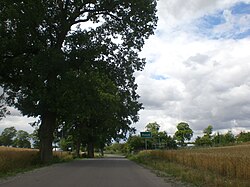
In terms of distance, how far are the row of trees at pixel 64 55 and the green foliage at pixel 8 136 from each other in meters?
125

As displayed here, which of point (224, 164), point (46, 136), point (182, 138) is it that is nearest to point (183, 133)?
point (182, 138)

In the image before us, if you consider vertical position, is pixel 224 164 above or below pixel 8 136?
below

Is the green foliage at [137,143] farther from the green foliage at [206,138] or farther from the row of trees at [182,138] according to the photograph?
the green foliage at [206,138]

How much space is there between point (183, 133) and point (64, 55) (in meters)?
119

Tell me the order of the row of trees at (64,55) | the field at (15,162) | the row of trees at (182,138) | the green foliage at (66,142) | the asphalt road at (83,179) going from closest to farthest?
the asphalt road at (83,179)
the field at (15,162)
the row of trees at (64,55)
the green foliage at (66,142)
the row of trees at (182,138)

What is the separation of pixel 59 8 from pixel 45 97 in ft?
27.2

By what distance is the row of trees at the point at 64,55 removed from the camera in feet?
93.0

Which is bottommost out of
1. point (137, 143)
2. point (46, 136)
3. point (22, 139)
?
point (46, 136)

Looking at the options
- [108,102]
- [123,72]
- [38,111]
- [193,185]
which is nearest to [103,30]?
[123,72]

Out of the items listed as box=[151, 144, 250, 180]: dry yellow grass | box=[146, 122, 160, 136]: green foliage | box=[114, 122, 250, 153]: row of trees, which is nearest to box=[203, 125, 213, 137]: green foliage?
box=[114, 122, 250, 153]: row of trees

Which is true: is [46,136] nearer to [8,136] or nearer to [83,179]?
[83,179]

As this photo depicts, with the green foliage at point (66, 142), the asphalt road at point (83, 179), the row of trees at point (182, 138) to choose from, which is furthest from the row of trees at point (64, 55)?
the row of trees at point (182, 138)

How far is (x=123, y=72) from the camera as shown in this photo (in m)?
36.5

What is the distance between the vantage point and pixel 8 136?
512ft
